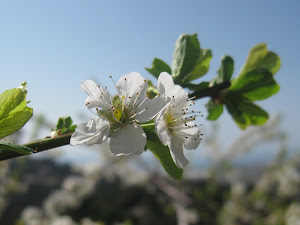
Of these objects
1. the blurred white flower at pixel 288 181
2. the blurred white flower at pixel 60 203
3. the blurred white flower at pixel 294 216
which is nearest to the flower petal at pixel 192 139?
the blurred white flower at pixel 294 216

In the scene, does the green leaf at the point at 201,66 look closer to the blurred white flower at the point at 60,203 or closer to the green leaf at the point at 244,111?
the green leaf at the point at 244,111

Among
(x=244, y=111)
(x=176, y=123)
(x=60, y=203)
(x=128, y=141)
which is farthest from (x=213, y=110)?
(x=60, y=203)

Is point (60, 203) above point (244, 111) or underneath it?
underneath

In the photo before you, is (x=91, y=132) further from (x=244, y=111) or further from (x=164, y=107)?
(x=244, y=111)

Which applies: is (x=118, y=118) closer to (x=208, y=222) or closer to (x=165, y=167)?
(x=165, y=167)

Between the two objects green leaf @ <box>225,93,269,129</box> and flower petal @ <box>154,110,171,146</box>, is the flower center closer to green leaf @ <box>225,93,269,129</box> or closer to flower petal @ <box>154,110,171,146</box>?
flower petal @ <box>154,110,171,146</box>

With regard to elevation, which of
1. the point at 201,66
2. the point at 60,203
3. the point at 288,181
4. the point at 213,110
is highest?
the point at 201,66

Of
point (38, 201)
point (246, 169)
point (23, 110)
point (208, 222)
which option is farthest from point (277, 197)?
point (23, 110)
